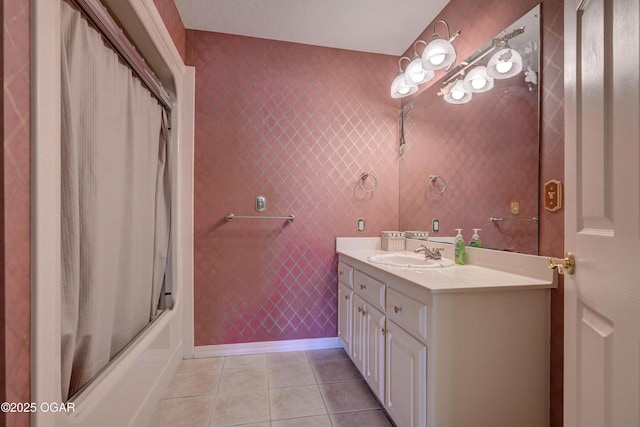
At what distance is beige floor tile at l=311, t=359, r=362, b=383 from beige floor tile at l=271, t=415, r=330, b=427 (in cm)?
35

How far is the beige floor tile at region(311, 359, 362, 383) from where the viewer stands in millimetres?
1921

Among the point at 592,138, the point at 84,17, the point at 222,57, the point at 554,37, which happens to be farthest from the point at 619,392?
the point at 222,57

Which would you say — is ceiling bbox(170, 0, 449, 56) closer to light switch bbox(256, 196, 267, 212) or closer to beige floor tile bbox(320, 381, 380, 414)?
light switch bbox(256, 196, 267, 212)

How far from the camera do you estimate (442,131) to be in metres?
1.98

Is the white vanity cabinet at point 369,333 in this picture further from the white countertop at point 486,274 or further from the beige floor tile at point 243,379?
the beige floor tile at point 243,379

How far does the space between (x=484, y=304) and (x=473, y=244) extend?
0.59 m

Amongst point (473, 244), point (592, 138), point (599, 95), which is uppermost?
point (599, 95)

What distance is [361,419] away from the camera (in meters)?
1.54

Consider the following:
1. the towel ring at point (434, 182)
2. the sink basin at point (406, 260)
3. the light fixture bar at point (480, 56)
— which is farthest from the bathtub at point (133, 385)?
the light fixture bar at point (480, 56)

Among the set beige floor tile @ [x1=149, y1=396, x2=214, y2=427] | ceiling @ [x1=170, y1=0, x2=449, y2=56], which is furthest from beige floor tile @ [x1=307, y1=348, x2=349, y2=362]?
ceiling @ [x1=170, y1=0, x2=449, y2=56]

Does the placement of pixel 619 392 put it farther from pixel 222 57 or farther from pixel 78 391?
pixel 222 57

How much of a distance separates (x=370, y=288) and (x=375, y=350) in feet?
1.12

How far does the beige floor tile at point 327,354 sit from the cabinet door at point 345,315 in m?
0.12

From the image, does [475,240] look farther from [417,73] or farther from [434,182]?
[417,73]
